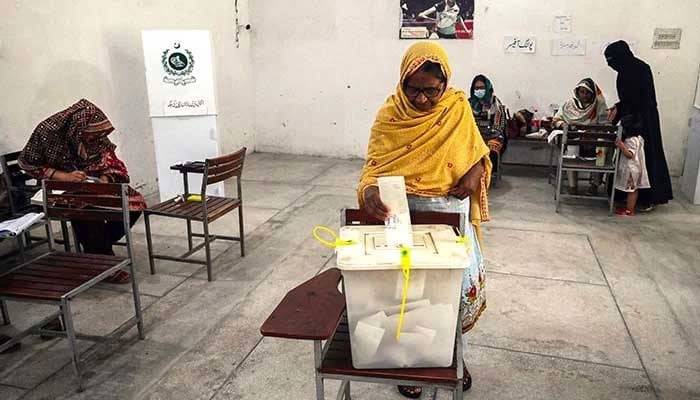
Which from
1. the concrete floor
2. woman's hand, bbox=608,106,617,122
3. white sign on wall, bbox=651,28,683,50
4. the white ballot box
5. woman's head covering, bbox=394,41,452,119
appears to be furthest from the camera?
white sign on wall, bbox=651,28,683,50

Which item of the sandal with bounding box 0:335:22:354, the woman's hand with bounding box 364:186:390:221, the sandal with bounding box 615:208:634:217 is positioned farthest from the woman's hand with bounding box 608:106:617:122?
the sandal with bounding box 0:335:22:354

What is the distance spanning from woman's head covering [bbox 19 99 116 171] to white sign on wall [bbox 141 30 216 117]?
3.11 feet

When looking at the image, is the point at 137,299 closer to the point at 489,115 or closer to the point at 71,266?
the point at 71,266

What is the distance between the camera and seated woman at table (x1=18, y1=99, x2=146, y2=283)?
10.5 feet

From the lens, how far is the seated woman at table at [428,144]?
1757mm

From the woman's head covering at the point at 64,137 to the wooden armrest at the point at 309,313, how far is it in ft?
7.23

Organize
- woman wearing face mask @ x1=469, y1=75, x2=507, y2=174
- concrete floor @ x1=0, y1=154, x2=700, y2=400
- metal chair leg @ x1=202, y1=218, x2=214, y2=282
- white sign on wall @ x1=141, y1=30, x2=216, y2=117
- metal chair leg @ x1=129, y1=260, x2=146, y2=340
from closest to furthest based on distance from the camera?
concrete floor @ x1=0, y1=154, x2=700, y2=400
metal chair leg @ x1=129, y1=260, x2=146, y2=340
metal chair leg @ x1=202, y1=218, x2=214, y2=282
white sign on wall @ x1=141, y1=30, x2=216, y2=117
woman wearing face mask @ x1=469, y1=75, x2=507, y2=174

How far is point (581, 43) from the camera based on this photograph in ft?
19.1

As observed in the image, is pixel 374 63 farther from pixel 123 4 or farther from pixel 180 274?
pixel 180 274

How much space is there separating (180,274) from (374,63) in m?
3.98

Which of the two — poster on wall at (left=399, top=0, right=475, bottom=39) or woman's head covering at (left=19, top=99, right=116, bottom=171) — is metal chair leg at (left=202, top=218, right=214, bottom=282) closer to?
woman's head covering at (left=19, top=99, right=116, bottom=171)

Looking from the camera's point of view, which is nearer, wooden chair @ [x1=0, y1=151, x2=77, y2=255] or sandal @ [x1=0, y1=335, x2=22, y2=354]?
sandal @ [x1=0, y1=335, x2=22, y2=354]

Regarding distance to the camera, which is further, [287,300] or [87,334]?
[87,334]

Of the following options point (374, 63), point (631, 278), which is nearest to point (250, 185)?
point (374, 63)
